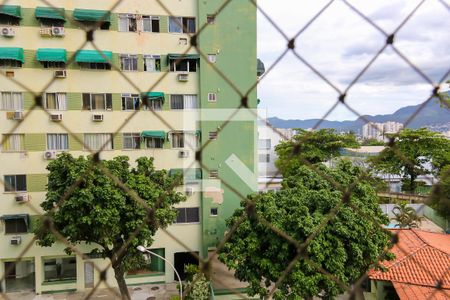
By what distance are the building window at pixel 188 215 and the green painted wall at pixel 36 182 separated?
5.31ft

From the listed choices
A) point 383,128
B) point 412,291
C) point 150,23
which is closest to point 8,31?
point 150,23

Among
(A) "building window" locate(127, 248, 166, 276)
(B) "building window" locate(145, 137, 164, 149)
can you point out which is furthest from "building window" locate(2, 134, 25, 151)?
(A) "building window" locate(127, 248, 166, 276)

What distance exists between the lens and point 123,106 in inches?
181

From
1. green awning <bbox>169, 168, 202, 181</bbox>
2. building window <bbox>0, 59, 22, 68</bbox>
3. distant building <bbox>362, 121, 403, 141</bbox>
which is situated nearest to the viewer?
distant building <bbox>362, 121, 403, 141</bbox>

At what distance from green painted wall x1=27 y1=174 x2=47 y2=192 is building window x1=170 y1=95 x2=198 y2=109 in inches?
67.7

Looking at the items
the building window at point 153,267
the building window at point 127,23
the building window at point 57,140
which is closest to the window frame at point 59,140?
the building window at point 57,140

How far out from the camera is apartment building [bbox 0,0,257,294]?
14.1 feet

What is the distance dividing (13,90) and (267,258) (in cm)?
334

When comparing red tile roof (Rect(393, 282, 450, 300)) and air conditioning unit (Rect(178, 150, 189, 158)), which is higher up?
air conditioning unit (Rect(178, 150, 189, 158))

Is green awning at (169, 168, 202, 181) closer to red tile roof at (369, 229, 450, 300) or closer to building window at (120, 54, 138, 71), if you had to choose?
building window at (120, 54, 138, 71)

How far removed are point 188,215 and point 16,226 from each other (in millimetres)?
2022

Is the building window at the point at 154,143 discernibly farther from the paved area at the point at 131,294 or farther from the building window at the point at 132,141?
the paved area at the point at 131,294

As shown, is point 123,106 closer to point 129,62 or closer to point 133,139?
point 133,139

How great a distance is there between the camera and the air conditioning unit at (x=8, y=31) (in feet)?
13.6
